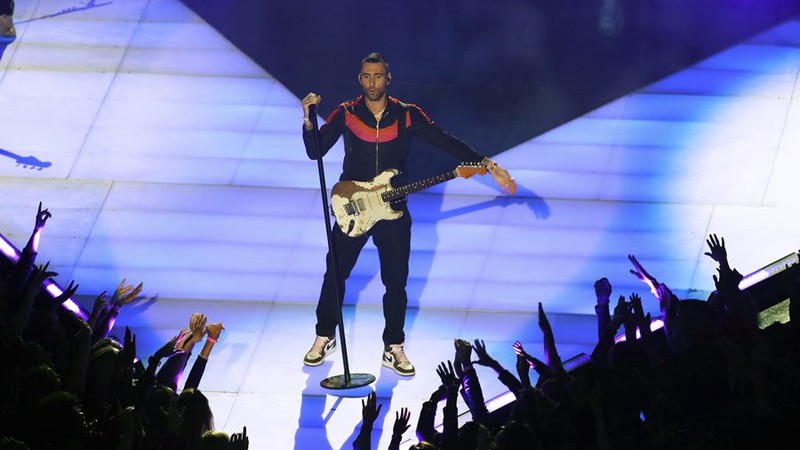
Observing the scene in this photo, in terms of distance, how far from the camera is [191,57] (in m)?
10.8

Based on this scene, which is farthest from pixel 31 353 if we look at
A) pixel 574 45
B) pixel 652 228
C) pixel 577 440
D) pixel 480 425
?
pixel 574 45

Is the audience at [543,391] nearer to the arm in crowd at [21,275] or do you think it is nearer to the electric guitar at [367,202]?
the arm in crowd at [21,275]

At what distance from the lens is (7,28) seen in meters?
10.9

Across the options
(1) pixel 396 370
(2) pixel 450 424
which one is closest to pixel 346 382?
(1) pixel 396 370

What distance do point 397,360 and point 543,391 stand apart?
1996 mm

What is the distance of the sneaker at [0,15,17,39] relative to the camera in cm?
1080

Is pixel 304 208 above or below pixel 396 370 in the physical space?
above

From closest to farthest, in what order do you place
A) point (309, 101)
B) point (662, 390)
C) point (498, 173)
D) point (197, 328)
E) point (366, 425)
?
point (366, 425)
point (662, 390)
point (197, 328)
point (309, 101)
point (498, 173)

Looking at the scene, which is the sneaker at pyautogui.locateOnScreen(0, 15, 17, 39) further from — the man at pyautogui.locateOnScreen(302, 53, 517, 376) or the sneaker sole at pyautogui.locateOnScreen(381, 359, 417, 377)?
the sneaker sole at pyautogui.locateOnScreen(381, 359, 417, 377)

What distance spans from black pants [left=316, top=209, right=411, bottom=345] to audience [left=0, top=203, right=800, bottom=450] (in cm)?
157

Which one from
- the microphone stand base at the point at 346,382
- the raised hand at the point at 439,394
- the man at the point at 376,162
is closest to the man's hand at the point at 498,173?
the man at the point at 376,162

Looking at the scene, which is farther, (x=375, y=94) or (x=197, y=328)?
(x=375, y=94)

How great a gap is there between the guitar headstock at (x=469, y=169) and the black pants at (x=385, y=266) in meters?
0.42

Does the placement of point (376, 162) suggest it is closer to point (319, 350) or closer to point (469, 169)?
point (469, 169)
